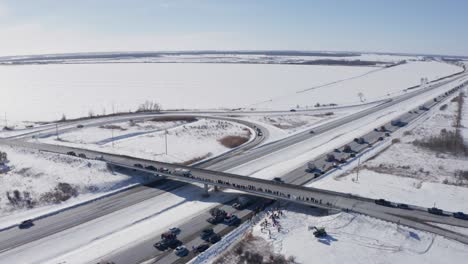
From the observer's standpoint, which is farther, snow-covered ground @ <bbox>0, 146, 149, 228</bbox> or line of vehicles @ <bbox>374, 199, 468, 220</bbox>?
snow-covered ground @ <bbox>0, 146, 149, 228</bbox>

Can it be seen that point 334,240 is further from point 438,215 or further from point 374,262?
point 438,215

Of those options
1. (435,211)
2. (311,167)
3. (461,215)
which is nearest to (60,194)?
(311,167)

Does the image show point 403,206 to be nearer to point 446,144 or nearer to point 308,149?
point 308,149

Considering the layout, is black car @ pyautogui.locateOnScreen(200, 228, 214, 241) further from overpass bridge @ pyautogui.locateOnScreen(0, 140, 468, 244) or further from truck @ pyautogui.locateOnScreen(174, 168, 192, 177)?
truck @ pyautogui.locateOnScreen(174, 168, 192, 177)

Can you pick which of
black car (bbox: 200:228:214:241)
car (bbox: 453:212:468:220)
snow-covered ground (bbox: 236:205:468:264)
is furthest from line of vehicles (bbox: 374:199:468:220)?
black car (bbox: 200:228:214:241)

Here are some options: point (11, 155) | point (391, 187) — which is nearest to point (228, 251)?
point (391, 187)

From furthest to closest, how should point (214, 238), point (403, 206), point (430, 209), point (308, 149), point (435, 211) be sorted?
point (308, 149) < point (403, 206) < point (430, 209) < point (435, 211) < point (214, 238)
